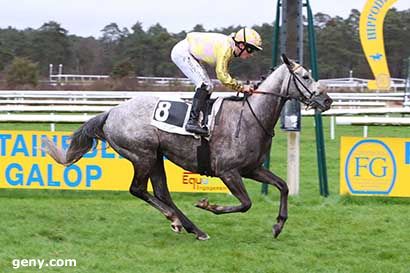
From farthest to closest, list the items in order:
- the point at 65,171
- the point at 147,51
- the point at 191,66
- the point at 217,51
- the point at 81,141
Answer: the point at 147,51, the point at 65,171, the point at 81,141, the point at 191,66, the point at 217,51

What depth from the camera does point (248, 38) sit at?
6.98m

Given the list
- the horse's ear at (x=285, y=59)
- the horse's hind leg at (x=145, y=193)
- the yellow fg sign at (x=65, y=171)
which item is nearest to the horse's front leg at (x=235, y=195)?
the horse's hind leg at (x=145, y=193)

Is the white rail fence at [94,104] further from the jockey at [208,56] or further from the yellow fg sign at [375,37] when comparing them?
the jockey at [208,56]

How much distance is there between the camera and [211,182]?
938cm

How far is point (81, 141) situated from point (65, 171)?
70.6 inches

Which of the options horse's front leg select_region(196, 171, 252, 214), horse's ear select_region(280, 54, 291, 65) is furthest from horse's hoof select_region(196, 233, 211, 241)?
horse's ear select_region(280, 54, 291, 65)

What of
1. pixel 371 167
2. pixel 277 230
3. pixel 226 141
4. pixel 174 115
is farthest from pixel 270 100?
pixel 371 167

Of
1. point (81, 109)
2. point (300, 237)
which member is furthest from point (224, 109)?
point (81, 109)

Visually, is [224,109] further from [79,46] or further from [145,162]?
[79,46]

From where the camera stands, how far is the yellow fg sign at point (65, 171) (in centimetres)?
945

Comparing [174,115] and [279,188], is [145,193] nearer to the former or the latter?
[174,115]

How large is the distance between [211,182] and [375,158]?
201cm

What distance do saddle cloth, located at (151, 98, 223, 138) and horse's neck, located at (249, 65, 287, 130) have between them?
0.36 m

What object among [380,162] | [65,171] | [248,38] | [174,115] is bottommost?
[65,171]
